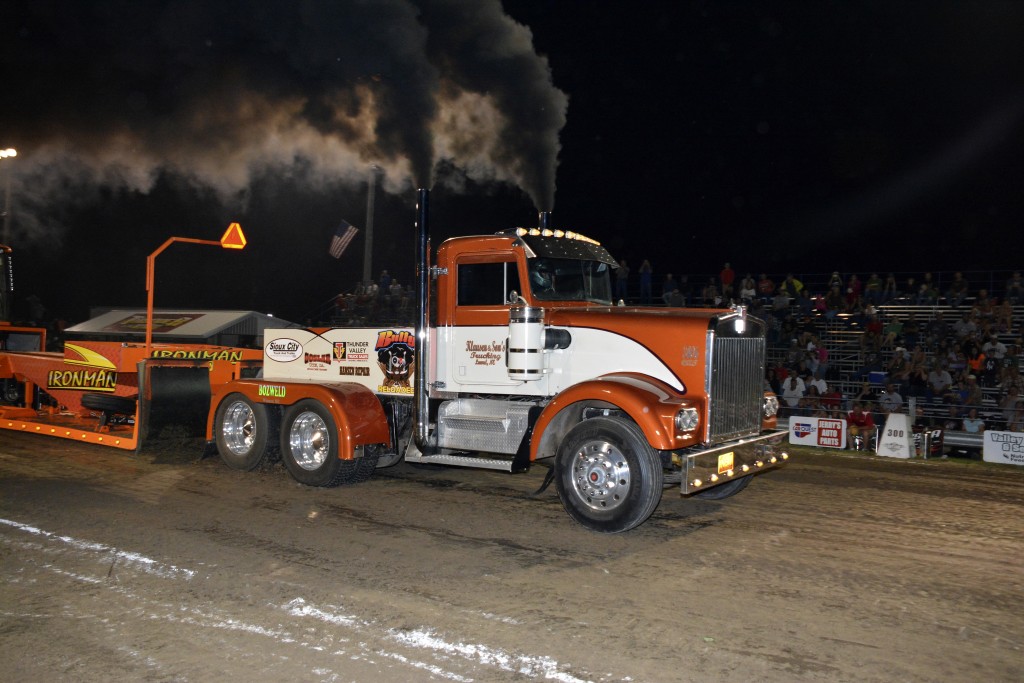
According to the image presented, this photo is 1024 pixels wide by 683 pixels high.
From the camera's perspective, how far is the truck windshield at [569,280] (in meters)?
8.16

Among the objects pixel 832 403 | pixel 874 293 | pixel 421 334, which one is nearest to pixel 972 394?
pixel 832 403

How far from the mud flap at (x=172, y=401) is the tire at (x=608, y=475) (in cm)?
559

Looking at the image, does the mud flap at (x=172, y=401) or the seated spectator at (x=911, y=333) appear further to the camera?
the seated spectator at (x=911, y=333)

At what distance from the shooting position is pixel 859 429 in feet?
45.9

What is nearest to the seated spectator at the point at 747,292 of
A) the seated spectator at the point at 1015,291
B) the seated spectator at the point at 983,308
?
the seated spectator at the point at 983,308

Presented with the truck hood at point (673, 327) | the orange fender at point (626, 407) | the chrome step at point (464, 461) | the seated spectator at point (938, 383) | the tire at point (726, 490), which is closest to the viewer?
the orange fender at point (626, 407)

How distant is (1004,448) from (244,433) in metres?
11.0

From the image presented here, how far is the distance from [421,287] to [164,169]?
49.0 ft

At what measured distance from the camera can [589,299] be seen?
8.57 metres

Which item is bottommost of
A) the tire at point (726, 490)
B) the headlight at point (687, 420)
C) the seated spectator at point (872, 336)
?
the tire at point (726, 490)

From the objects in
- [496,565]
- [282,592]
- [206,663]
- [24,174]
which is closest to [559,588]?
[496,565]

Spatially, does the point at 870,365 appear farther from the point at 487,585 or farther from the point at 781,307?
the point at 487,585

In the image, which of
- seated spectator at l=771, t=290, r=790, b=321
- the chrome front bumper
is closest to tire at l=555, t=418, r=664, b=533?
the chrome front bumper

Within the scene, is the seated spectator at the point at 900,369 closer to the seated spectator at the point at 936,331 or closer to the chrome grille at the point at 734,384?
the seated spectator at the point at 936,331
